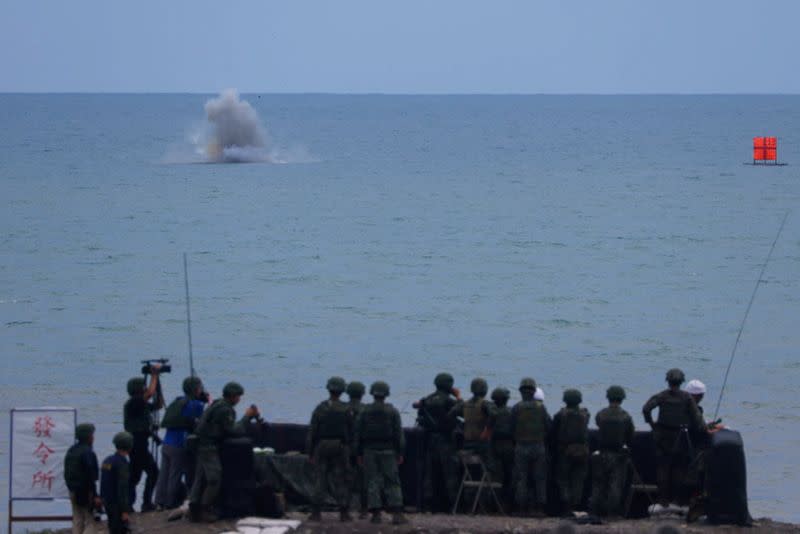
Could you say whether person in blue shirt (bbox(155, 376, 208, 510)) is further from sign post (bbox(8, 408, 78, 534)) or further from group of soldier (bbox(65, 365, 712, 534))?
sign post (bbox(8, 408, 78, 534))

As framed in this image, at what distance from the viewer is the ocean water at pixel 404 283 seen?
32.5 metres

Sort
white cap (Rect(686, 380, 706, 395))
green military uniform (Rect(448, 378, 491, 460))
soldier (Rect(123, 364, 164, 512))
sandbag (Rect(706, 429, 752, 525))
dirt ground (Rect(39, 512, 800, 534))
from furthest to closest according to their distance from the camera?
white cap (Rect(686, 380, 706, 395)) → soldier (Rect(123, 364, 164, 512)) → green military uniform (Rect(448, 378, 491, 460)) → sandbag (Rect(706, 429, 752, 525)) → dirt ground (Rect(39, 512, 800, 534))

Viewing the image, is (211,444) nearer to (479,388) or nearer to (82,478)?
(82,478)

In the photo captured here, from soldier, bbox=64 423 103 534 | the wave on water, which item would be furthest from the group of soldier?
the wave on water

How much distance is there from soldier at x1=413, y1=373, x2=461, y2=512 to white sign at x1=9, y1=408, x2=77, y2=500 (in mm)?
3512

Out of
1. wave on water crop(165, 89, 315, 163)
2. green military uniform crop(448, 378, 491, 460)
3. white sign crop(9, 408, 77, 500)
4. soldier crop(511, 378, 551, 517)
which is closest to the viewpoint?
white sign crop(9, 408, 77, 500)

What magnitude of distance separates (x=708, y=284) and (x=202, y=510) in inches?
1373

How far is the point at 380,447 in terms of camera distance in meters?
17.1

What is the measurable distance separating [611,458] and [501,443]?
1107 mm

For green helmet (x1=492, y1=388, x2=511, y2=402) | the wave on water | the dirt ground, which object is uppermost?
the wave on water

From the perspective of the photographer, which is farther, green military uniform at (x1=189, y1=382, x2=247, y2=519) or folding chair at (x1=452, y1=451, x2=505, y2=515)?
folding chair at (x1=452, y1=451, x2=505, y2=515)

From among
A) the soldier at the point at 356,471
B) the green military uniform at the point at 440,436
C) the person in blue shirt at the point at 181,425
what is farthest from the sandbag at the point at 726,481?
the person in blue shirt at the point at 181,425

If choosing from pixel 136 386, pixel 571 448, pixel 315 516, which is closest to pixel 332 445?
pixel 315 516

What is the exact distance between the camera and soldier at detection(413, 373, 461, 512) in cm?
1747
